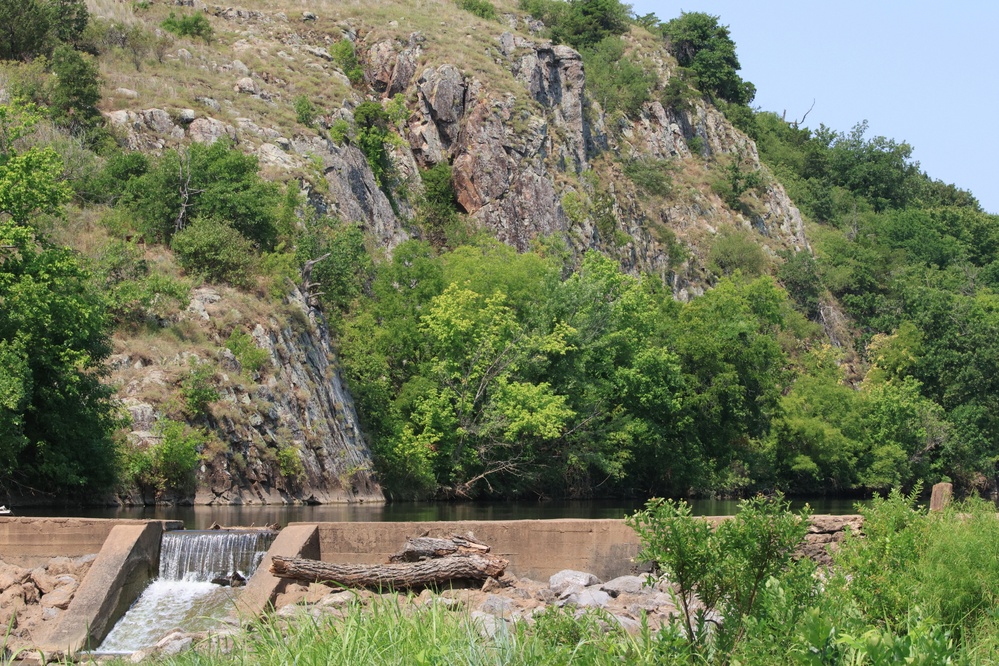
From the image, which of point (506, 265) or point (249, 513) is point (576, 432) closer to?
point (506, 265)

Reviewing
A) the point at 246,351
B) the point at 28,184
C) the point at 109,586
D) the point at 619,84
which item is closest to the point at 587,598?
the point at 109,586

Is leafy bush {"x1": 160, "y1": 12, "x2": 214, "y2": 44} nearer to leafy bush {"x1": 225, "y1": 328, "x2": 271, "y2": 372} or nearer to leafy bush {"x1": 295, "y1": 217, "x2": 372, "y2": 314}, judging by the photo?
leafy bush {"x1": 295, "y1": 217, "x2": 372, "y2": 314}

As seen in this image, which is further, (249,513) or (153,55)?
(153,55)

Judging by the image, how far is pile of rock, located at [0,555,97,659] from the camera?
1587 centimetres

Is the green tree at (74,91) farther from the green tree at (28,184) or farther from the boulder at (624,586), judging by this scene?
the boulder at (624,586)

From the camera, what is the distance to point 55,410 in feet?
97.5

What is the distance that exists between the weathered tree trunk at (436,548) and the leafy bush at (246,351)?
22.5m

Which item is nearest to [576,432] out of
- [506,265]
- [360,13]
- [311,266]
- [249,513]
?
[506,265]

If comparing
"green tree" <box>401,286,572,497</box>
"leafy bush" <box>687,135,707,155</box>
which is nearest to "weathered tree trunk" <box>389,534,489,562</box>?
"green tree" <box>401,286,572,497</box>

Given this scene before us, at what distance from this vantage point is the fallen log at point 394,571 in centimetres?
1645

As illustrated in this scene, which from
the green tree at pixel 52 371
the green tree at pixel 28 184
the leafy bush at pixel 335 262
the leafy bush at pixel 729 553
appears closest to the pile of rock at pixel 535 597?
the leafy bush at pixel 729 553

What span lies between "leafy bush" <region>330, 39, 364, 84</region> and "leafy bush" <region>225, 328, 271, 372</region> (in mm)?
36370

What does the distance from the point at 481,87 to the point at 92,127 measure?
2863 cm

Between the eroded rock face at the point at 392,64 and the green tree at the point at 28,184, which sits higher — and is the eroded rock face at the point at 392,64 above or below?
above
